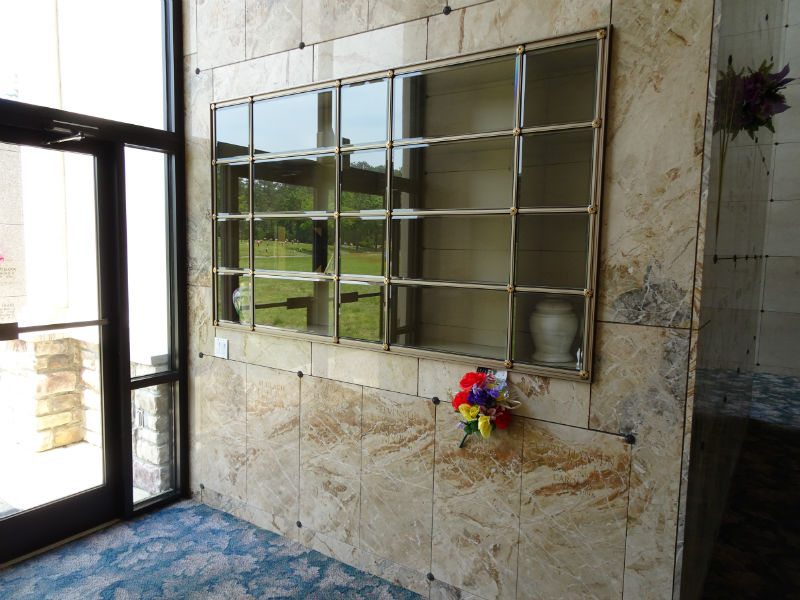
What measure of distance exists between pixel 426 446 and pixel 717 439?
40.8 inches

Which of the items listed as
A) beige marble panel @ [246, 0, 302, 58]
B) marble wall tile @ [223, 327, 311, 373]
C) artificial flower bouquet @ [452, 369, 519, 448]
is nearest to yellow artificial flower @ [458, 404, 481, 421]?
artificial flower bouquet @ [452, 369, 519, 448]

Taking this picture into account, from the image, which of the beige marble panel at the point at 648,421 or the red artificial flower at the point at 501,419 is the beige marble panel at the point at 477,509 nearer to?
the red artificial flower at the point at 501,419

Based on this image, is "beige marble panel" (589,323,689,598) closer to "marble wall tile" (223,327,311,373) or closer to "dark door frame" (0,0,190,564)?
"marble wall tile" (223,327,311,373)

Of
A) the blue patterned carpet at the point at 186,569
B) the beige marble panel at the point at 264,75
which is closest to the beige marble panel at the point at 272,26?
the beige marble panel at the point at 264,75

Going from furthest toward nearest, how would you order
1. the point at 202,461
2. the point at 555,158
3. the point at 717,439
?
the point at 202,461
the point at 717,439
the point at 555,158

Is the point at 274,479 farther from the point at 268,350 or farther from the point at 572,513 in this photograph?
the point at 572,513

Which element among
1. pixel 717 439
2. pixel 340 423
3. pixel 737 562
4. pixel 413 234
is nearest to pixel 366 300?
pixel 413 234

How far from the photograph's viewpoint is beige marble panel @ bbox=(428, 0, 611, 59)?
59.7 inches

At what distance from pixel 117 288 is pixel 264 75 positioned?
109cm

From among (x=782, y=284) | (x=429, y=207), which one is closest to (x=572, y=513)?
(x=429, y=207)

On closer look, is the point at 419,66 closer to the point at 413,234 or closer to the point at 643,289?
the point at 413,234

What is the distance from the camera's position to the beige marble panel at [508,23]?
1.52 meters

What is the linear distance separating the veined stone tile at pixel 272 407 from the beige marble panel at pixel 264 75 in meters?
1.16

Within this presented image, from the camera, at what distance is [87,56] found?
220cm
